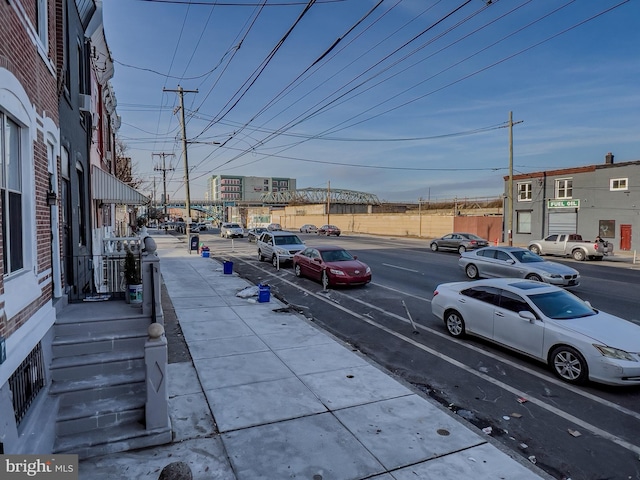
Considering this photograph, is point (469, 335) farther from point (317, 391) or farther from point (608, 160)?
point (608, 160)

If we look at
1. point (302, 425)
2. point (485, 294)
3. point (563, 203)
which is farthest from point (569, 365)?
point (563, 203)

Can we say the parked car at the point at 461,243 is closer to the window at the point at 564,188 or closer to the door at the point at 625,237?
the door at the point at 625,237

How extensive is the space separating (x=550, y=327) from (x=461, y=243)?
69.8 ft

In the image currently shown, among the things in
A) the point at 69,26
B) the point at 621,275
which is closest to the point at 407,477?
the point at 69,26

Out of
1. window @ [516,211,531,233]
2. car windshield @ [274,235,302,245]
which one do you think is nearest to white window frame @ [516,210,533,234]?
window @ [516,211,531,233]

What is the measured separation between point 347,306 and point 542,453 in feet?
25.2

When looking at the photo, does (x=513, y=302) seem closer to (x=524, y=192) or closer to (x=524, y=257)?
(x=524, y=257)

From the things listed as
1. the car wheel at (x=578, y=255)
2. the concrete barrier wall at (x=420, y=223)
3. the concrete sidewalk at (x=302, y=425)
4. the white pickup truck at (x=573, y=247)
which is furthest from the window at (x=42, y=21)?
the concrete barrier wall at (x=420, y=223)

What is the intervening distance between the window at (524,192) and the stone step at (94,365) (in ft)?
128

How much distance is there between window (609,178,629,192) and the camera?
98.9 ft

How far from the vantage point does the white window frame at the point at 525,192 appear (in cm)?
3722

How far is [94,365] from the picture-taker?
5457 millimetres

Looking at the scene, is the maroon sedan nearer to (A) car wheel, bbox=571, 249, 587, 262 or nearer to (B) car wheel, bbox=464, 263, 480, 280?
(B) car wheel, bbox=464, 263, 480, 280

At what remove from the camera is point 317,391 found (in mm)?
6137
